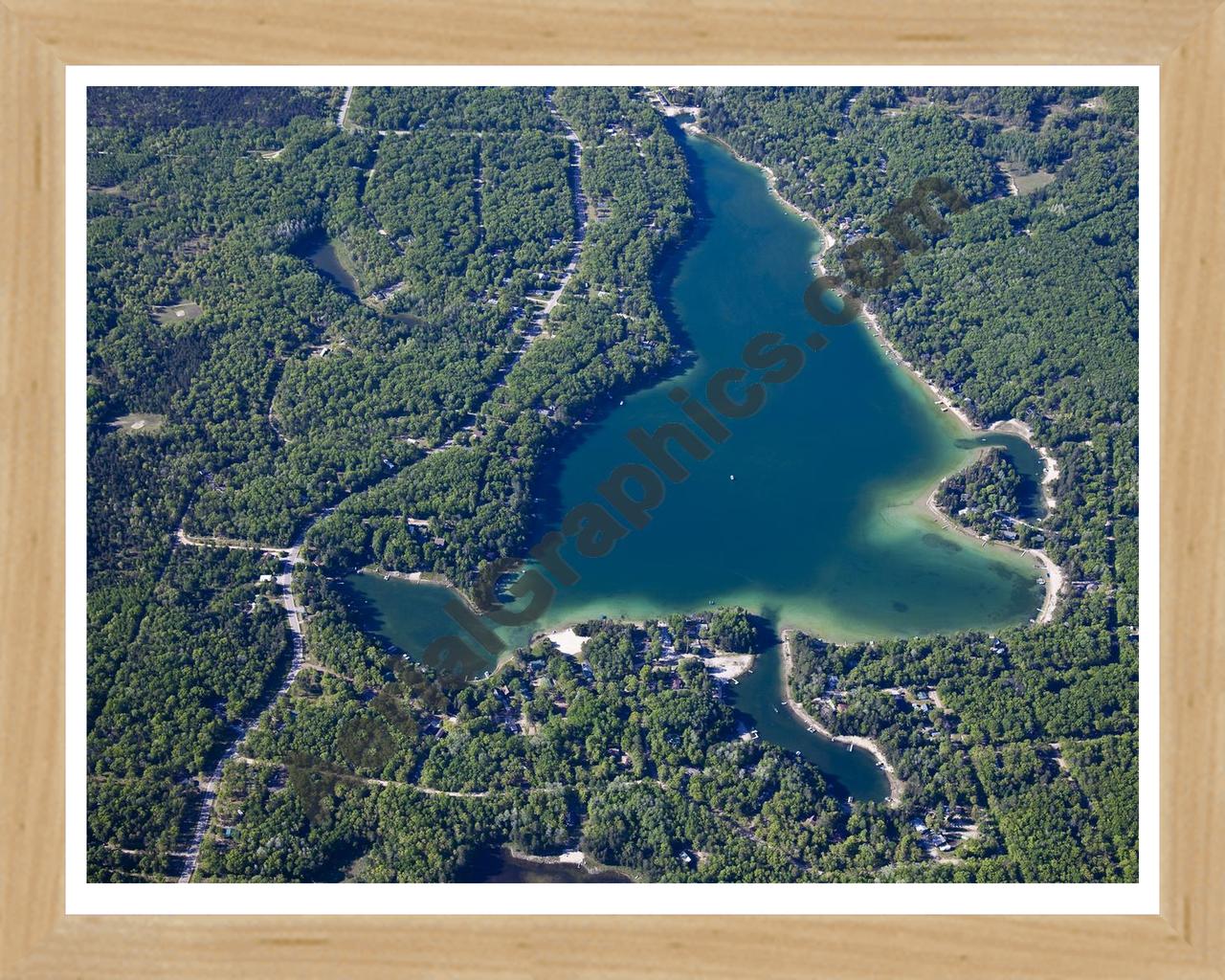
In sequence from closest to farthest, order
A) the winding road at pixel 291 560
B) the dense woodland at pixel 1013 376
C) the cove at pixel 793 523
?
the winding road at pixel 291 560, the dense woodland at pixel 1013 376, the cove at pixel 793 523

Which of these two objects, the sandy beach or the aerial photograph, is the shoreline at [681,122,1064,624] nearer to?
the aerial photograph

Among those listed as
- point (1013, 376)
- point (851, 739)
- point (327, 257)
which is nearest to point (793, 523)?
point (851, 739)

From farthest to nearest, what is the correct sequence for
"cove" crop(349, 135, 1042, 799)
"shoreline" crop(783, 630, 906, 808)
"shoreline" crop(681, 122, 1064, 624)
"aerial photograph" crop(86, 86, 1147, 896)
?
"shoreline" crop(681, 122, 1064, 624) → "cove" crop(349, 135, 1042, 799) → "shoreline" crop(783, 630, 906, 808) → "aerial photograph" crop(86, 86, 1147, 896)

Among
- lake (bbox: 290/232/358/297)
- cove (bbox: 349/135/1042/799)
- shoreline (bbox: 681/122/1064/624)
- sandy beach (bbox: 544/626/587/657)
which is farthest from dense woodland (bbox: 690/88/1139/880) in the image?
lake (bbox: 290/232/358/297)

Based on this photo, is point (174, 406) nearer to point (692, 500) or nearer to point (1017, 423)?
point (692, 500)
